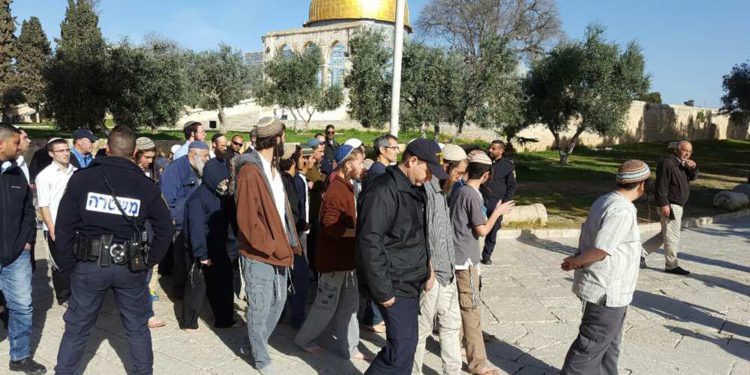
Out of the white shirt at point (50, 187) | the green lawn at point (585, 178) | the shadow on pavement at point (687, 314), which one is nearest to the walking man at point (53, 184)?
the white shirt at point (50, 187)

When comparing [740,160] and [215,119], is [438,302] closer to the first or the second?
[740,160]

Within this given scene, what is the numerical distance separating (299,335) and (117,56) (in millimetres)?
19059

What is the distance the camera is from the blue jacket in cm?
548

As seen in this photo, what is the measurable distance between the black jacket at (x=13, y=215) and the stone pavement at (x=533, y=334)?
2.88 feet

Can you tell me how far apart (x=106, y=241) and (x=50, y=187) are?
2.07 metres

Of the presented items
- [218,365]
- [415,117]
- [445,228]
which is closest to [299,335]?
[218,365]

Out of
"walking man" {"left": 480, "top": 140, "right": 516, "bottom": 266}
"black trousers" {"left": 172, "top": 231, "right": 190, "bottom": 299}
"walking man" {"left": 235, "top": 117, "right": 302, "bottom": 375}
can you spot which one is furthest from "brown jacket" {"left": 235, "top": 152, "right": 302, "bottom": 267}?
"walking man" {"left": 480, "top": 140, "right": 516, "bottom": 266}

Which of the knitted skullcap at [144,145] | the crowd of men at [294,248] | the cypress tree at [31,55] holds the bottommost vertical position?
the crowd of men at [294,248]

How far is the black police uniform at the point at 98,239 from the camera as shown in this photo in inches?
125

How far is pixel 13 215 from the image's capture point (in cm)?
380

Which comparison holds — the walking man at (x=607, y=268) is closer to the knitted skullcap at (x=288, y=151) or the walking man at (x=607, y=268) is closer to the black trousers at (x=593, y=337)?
the black trousers at (x=593, y=337)

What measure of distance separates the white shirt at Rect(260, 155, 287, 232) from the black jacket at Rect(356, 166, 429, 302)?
0.85 meters

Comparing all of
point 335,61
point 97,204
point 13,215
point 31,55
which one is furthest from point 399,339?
point 31,55

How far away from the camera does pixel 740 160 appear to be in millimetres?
31578
